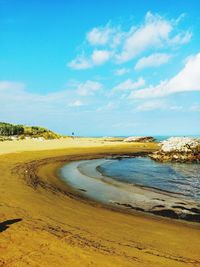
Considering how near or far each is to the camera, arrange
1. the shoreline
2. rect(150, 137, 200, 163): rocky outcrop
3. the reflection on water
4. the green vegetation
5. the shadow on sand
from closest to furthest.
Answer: the shadow on sand < the shoreline < the reflection on water < rect(150, 137, 200, 163): rocky outcrop < the green vegetation

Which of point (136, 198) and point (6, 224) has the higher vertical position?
point (6, 224)

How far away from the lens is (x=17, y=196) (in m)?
16.5

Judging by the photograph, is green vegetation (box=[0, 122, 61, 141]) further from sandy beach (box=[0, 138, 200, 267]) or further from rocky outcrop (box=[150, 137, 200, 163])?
sandy beach (box=[0, 138, 200, 267])

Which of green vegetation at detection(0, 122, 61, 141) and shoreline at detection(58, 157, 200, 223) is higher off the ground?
green vegetation at detection(0, 122, 61, 141)

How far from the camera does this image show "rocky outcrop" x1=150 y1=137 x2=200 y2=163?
40.0 m

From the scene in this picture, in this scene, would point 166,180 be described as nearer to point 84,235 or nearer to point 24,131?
point 84,235

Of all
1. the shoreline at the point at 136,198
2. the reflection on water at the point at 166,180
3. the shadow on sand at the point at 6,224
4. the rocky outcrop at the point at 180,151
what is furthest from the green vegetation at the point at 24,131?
the shadow on sand at the point at 6,224

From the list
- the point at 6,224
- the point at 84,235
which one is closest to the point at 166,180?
the point at 84,235

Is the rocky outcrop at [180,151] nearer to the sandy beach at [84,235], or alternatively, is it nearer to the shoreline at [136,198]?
the shoreline at [136,198]

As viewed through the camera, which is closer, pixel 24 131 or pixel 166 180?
pixel 166 180

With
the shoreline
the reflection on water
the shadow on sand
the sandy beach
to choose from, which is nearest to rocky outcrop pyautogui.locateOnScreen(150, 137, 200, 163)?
the reflection on water

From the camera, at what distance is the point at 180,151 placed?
1650 inches

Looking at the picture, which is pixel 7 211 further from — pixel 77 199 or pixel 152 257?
pixel 152 257

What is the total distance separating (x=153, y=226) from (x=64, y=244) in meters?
4.31
